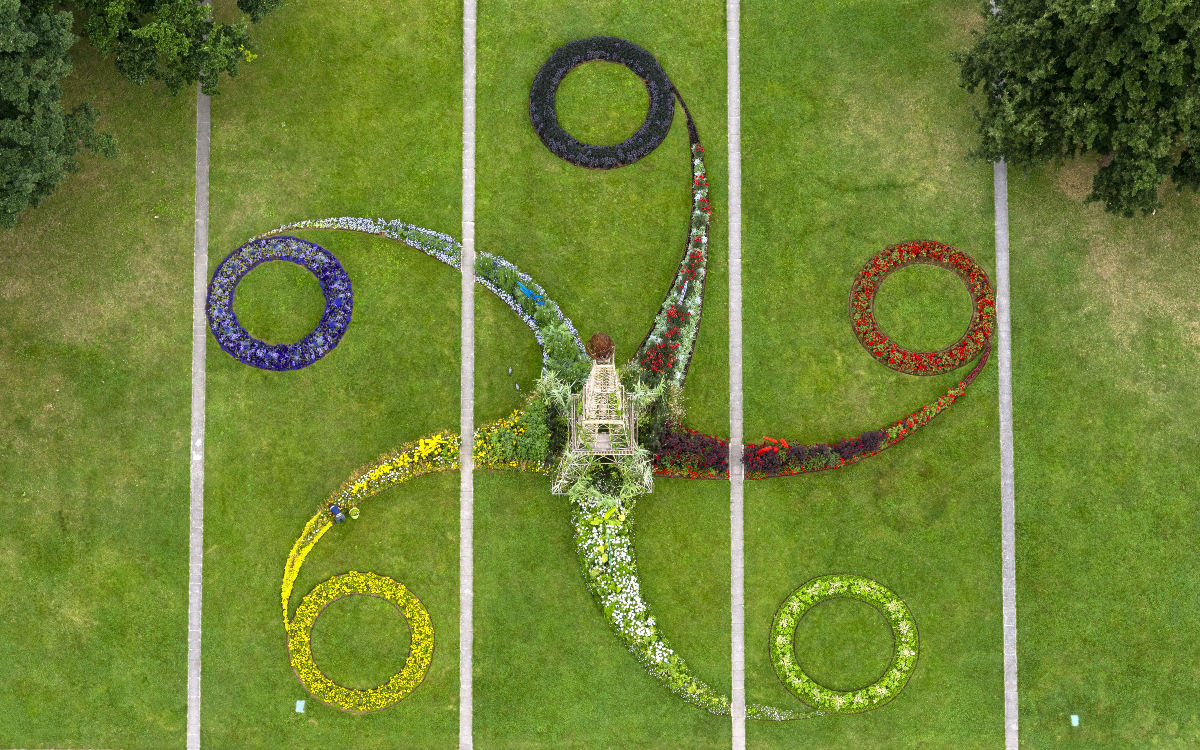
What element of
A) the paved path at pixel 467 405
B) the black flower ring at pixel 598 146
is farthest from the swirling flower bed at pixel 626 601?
the black flower ring at pixel 598 146

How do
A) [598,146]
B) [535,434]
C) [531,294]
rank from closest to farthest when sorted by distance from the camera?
Answer: [535,434] → [531,294] → [598,146]

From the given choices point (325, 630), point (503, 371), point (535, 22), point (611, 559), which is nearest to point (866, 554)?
point (611, 559)

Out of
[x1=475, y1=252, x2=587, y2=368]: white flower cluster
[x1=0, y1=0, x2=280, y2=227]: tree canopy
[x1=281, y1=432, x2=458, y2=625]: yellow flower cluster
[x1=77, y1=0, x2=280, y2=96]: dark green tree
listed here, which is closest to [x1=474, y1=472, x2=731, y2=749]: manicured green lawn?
[x1=281, y1=432, x2=458, y2=625]: yellow flower cluster

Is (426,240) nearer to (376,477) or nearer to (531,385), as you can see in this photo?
(531,385)

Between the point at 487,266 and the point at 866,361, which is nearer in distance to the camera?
the point at 487,266

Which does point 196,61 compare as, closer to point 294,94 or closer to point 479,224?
point 294,94

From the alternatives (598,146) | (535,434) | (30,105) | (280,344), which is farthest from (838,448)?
(30,105)
